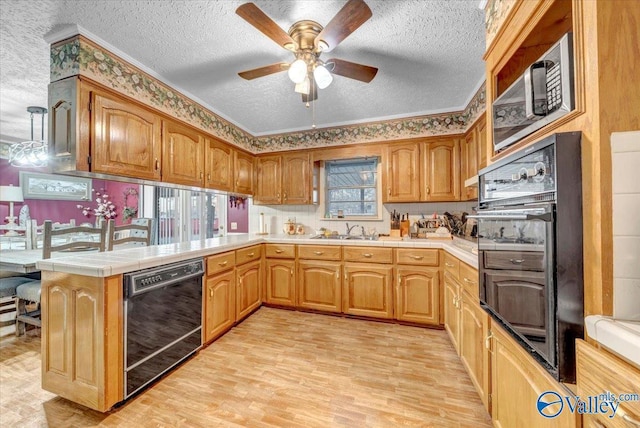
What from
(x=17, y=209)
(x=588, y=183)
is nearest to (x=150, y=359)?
(x=588, y=183)

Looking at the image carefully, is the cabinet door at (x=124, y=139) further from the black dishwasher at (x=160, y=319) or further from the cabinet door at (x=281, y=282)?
the cabinet door at (x=281, y=282)

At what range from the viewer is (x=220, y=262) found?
2350 mm

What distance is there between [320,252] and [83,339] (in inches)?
78.8

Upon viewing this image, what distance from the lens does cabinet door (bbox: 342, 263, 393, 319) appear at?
2697mm

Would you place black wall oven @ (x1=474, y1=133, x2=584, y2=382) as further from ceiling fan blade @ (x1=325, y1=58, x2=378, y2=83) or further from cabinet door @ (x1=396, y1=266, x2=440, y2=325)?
cabinet door @ (x1=396, y1=266, x2=440, y2=325)

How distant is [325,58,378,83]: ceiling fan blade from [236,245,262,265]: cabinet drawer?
1.88m

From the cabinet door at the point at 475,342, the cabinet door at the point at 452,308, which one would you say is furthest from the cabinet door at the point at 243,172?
the cabinet door at the point at 475,342

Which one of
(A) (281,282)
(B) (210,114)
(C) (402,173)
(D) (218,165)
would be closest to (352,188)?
(C) (402,173)

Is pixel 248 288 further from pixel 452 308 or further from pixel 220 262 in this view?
pixel 452 308

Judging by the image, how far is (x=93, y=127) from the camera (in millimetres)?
1778

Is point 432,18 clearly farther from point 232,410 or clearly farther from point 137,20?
point 232,410

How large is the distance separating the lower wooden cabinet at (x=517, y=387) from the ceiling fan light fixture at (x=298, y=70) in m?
1.70

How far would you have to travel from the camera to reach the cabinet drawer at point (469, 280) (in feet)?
5.06

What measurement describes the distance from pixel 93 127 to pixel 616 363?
2707 millimetres
